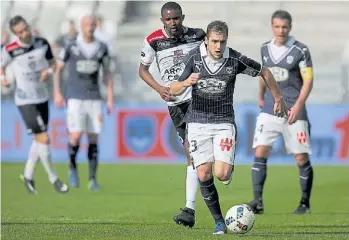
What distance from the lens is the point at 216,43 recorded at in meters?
9.57

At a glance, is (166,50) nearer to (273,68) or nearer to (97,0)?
(273,68)

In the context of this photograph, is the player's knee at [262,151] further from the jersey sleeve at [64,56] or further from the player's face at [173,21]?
the jersey sleeve at [64,56]

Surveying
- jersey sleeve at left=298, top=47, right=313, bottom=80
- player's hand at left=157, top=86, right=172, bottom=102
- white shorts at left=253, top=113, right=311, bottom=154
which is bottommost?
white shorts at left=253, top=113, right=311, bottom=154

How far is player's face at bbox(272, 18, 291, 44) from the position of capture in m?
12.3

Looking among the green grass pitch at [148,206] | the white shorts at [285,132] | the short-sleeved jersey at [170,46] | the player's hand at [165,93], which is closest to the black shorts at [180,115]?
the short-sleeved jersey at [170,46]

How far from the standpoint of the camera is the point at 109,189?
1641cm

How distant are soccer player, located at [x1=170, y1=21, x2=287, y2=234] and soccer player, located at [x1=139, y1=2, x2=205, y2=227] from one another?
32.8 inches

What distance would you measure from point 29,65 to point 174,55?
508 centimetres

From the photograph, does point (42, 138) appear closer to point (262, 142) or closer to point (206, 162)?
point (262, 142)

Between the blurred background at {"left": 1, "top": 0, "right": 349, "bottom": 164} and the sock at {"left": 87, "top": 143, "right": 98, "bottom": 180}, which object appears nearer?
the sock at {"left": 87, "top": 143, "right": 98, "bottom": 180}

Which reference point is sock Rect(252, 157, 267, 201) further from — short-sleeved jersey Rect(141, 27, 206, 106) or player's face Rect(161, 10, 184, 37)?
player's face Rect(161, 10, 184, 37)

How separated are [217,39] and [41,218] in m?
3.57

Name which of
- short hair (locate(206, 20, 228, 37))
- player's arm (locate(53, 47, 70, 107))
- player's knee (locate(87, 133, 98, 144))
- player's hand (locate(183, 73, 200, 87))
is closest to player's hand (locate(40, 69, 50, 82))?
player's arm (locate(53, 47, 70, 107))

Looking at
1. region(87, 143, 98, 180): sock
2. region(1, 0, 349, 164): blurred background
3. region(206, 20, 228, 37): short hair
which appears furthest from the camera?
region(1, 0, 349, 164): blurred background
